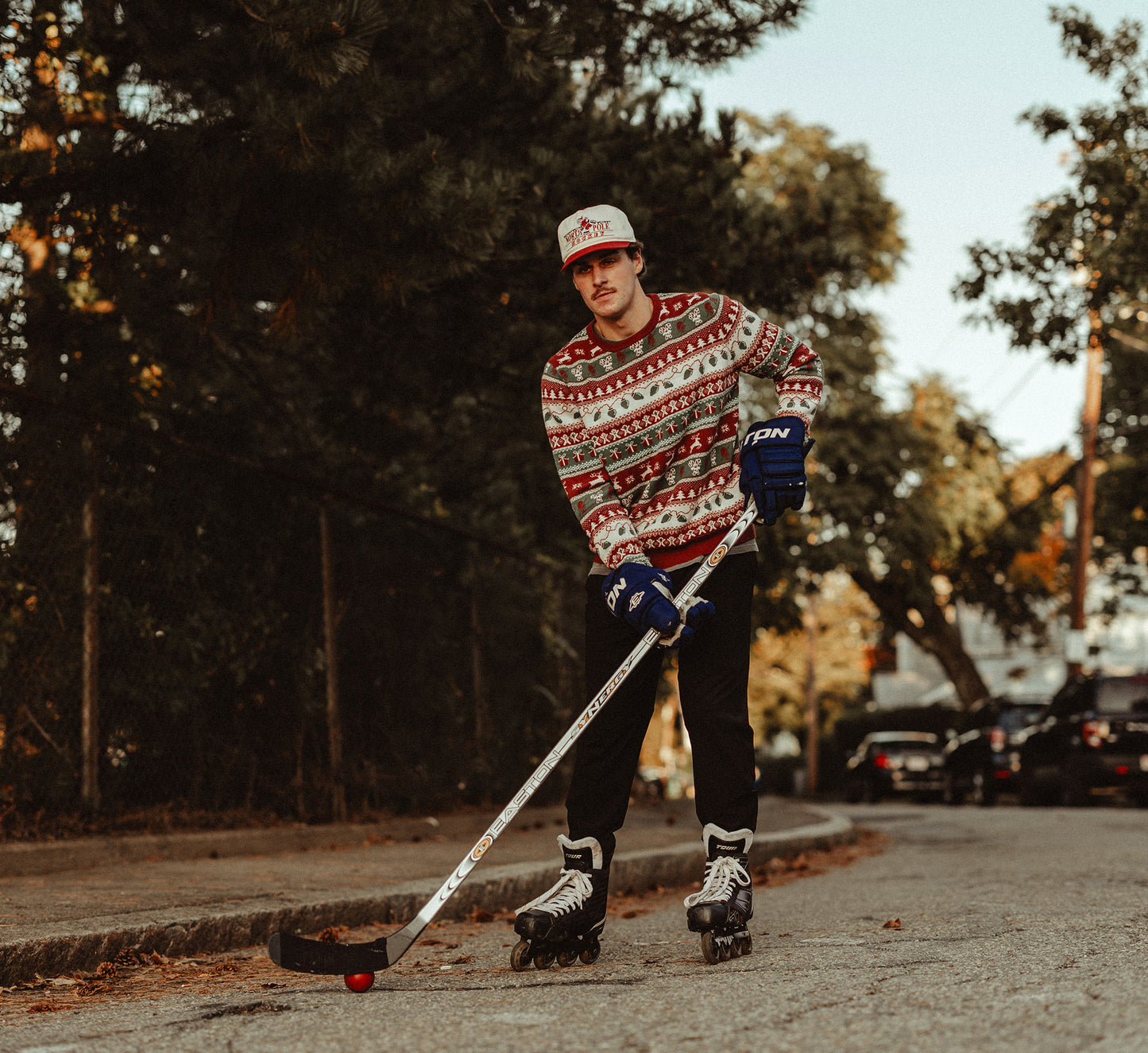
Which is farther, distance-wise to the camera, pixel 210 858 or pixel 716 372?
pixel 210 858

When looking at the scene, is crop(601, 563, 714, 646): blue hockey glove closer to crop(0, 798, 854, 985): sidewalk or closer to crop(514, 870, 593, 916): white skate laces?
crop(514, 870, 593, 916): white skate laces

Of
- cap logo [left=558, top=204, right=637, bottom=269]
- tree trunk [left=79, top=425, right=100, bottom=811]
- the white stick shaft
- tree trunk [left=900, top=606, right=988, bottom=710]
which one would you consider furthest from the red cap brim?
tree trunk [left=900, top=606, right=988, bottom=710]

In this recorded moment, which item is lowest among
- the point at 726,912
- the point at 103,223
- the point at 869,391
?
the point at 726,912

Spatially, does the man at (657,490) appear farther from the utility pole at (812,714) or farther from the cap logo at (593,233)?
the utility pole at (812,714)

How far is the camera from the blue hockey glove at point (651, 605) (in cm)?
358

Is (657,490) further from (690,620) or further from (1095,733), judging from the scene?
(1095,733)

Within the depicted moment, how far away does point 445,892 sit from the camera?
11.5ft

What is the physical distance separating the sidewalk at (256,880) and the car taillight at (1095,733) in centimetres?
711

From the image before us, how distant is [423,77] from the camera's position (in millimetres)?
6719

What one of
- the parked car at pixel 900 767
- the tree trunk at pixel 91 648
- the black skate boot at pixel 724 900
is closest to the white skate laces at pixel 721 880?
the black skate boot at pixel 724 900

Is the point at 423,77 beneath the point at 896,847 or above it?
above

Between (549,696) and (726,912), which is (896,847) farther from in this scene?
(726,912)

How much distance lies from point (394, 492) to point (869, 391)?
13.4 meters

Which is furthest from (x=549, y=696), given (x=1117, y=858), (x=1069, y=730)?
(x=1069, y=730)
